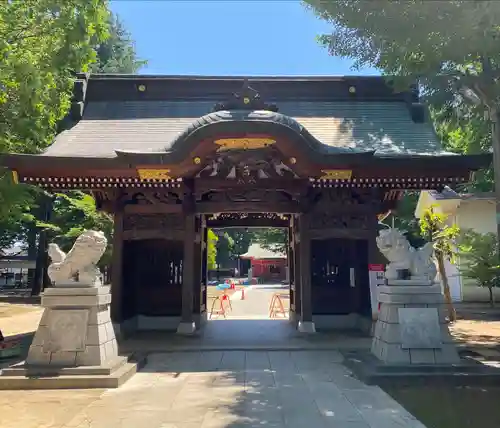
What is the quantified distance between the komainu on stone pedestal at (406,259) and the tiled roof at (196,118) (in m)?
3.26

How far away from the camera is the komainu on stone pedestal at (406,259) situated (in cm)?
714

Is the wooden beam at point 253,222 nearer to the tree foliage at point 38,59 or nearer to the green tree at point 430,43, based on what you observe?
the tree foliage at point 38,59

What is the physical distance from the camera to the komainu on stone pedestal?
714 centimetres

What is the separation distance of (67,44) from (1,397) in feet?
20.0

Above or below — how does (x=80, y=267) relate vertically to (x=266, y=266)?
below

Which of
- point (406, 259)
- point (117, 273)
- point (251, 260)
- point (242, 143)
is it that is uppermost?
point (242, 143)

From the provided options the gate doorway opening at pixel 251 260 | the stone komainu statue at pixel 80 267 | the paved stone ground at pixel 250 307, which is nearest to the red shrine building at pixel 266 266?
the gate doorway opening at pixel 251 260

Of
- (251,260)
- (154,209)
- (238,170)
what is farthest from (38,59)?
(251,260)

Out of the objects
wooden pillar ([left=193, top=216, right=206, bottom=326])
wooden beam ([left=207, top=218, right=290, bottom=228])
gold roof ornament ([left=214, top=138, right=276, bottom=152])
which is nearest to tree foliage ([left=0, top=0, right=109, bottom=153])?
gold roof ornament ([left=214, top=138, right=276, bottom=152])

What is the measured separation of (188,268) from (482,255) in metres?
11.2

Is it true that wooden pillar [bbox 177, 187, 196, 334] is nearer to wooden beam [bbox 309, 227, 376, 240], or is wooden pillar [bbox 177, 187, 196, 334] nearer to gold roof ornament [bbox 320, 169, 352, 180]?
wooden beam [bbox 309, 227, 376, 240]

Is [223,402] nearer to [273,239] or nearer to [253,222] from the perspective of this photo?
[253,222]

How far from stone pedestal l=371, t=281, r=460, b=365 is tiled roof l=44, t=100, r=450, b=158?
4.04 meters

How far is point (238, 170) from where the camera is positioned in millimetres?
10281
